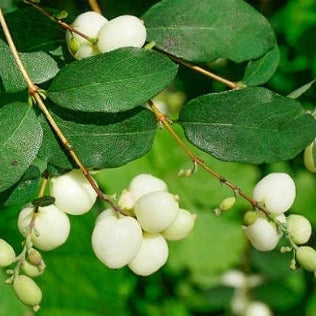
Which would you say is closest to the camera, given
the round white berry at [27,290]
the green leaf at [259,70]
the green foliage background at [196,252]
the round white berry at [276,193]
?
the round white berry at [27,290]

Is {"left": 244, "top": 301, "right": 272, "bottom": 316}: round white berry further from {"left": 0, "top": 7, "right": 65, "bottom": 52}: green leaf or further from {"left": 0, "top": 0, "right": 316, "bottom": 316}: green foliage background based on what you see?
{"left": 0, "top": 7, "right": 65, "bottom": 52}: green leaf

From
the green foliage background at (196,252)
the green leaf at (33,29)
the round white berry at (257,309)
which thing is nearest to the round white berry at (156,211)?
the green leaf at (33,29)

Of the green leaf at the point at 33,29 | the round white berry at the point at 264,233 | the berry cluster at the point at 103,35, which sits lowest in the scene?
the round white berry at the point at 264,233

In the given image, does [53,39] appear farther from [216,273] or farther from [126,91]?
[216,273]

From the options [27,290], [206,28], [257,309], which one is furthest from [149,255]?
[257,309]

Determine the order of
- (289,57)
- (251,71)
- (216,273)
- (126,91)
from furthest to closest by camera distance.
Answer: (216,273) < (289,57) < (251,71) < (126,91)

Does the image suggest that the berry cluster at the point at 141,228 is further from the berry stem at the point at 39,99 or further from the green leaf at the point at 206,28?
the green leaf at the point at 206,28

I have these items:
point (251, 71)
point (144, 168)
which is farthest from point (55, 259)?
point (251, 71)
